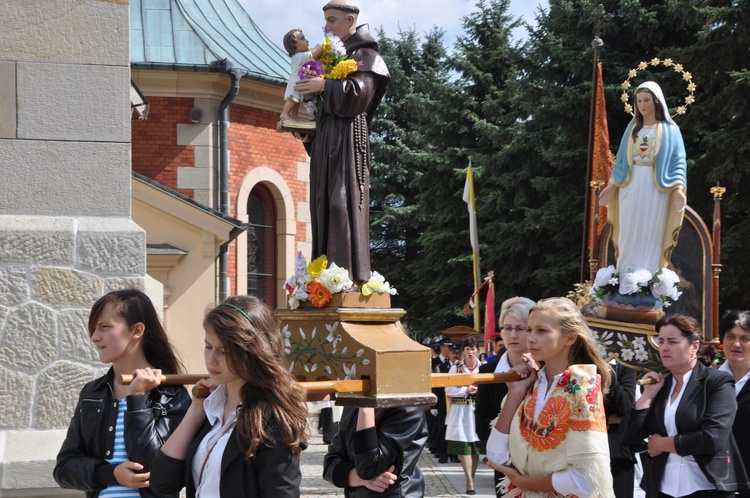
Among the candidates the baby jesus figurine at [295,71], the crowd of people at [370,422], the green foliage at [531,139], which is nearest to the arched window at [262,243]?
the green foliage at [531,139]

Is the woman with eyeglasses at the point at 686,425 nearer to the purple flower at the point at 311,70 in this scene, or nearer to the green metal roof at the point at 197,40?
the purple flower at the point at 311,70

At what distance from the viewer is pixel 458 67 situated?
36.5 metres

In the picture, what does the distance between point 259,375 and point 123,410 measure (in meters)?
0.89

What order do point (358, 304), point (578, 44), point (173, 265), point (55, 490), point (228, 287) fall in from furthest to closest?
1. point (578, 44)
2. point (228, 287)
3. point (173, 265)
4. point (55, 490)
5. point (358, 304)

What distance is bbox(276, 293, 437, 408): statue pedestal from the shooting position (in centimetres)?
452

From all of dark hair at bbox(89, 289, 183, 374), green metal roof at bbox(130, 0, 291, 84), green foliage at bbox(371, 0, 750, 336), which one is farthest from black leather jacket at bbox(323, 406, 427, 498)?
green foliage at bbox(371, 0, 750, 336)

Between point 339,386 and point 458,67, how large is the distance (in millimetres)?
32871

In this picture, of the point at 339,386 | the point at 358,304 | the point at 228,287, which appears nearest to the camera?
the point at 339,386

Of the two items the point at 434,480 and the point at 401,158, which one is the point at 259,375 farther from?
the point at 401,158

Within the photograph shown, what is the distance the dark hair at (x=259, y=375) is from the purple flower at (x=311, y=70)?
1806 millimetres

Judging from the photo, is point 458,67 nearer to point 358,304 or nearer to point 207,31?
point 207,31

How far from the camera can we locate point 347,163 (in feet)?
17.1

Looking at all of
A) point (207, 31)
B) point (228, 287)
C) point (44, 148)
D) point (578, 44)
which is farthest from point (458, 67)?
point (44, 148)

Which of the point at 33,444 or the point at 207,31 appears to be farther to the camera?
the point at 207,31
